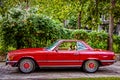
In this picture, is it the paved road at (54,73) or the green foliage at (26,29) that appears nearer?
the paved road at (54,73)

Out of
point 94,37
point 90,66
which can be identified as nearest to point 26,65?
point 90,66

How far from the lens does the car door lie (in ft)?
43.0

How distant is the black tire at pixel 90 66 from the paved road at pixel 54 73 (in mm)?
249

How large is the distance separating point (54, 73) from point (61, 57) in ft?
2.51

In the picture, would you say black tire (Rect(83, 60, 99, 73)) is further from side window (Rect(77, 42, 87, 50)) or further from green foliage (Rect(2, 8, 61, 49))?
green foliage (Rect(2, 8, 61, 49))

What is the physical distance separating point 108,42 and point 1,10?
684 centimetres

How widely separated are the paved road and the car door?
17.1 inches

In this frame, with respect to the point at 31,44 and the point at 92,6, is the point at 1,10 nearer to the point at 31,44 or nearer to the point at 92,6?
the point at 31,44

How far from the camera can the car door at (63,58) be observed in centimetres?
1310

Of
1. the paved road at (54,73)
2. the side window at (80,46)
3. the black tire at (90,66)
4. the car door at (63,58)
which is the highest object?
the side window at (80,46)

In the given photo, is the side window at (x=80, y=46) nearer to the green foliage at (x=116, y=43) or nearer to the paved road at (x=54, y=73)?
the paved road at (x=54, y=73)

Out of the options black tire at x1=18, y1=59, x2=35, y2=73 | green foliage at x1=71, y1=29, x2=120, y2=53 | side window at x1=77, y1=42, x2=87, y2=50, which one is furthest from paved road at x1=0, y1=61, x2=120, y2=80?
green foliage at x1=71, y1=29, x2=120, y2=53

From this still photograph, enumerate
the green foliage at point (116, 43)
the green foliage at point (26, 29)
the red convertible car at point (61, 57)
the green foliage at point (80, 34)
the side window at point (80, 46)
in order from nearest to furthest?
1. the red convertible car at point (61, 57)
2. the side window at point (80, 46)
3. the green foliage at point (26, 29)
4. the green foliage at point (80, 34)
5. the green foliage at point (116, 43)

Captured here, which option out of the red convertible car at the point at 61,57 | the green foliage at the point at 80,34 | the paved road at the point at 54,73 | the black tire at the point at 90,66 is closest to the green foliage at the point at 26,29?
the green foliage at the point at 80,34
